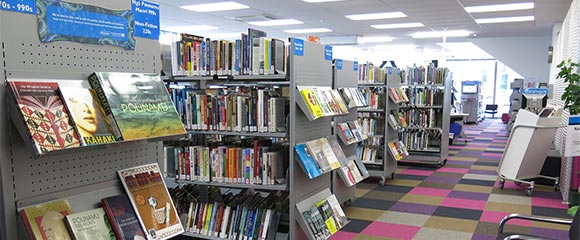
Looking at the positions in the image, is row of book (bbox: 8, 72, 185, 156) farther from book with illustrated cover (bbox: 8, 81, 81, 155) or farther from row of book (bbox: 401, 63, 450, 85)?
row of book (bbox: 401, 63, 450, 85)

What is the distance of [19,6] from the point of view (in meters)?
1.40

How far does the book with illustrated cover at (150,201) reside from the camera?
165 centimetres

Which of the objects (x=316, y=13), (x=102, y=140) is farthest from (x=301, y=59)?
(x=316, y=13)

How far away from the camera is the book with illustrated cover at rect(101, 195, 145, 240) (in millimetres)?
1562

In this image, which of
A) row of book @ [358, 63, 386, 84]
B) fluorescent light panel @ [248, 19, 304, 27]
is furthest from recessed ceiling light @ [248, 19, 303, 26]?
row of book @ [358, 63, 386, 84]

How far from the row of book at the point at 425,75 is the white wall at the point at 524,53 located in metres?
8.45

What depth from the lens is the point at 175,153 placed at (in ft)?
12.2

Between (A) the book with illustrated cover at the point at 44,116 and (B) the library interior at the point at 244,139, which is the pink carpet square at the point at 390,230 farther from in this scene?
(A) the book with illustrated cover at the point at 44,116

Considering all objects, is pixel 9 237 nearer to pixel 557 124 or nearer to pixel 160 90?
pixel 160 90

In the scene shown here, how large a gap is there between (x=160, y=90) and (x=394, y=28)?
11.4 m

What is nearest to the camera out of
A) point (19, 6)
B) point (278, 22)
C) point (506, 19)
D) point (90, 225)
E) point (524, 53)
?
point (19, 6)

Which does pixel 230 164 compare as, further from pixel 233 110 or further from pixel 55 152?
pixel 55 152

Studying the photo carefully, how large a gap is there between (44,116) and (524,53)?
51.4 feet

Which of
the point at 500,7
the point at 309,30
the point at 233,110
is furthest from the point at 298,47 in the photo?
the point at 309,30
